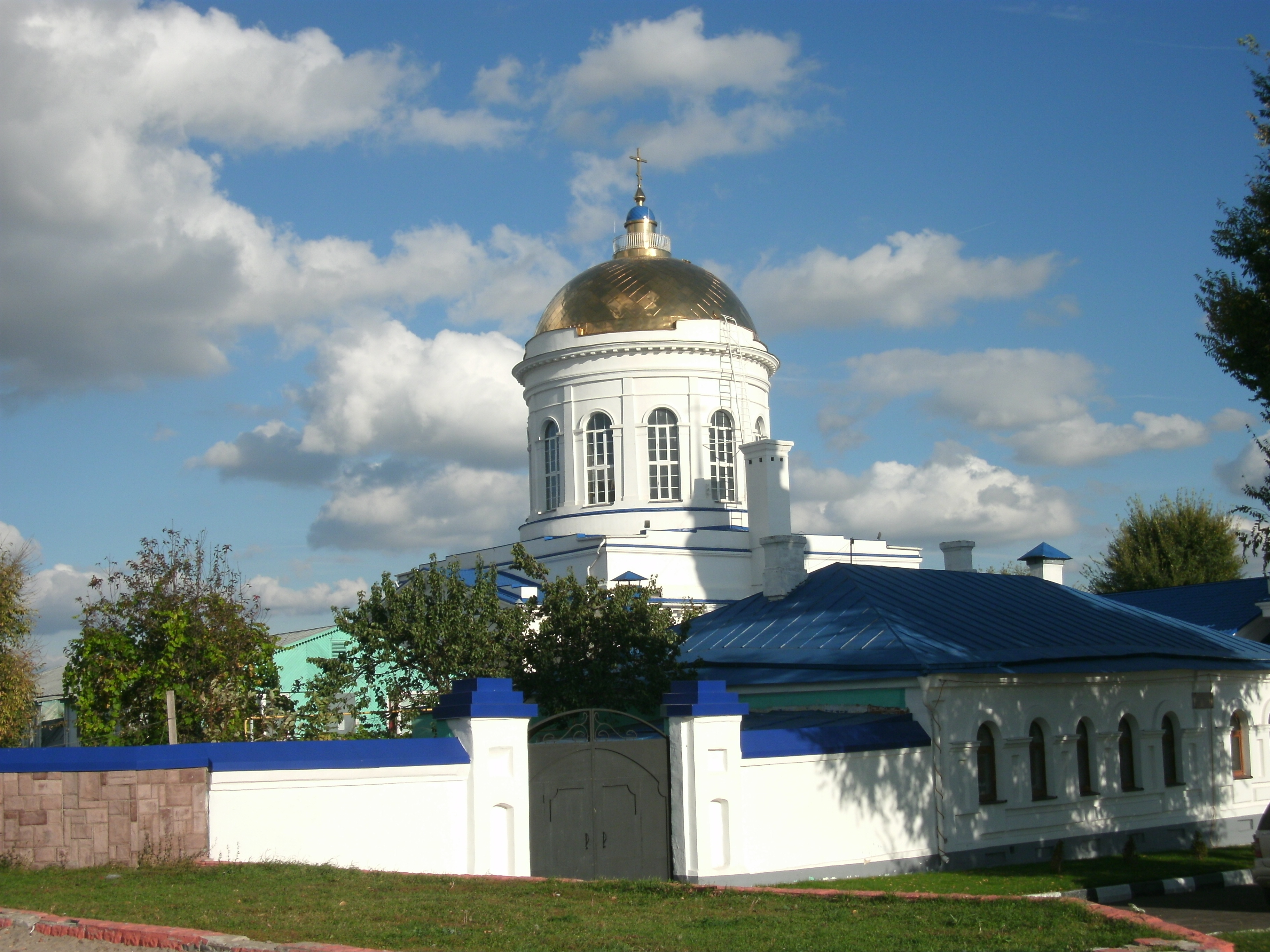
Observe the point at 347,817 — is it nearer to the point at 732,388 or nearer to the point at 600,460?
the point at 600,460

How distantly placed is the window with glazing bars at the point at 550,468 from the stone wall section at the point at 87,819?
81.5ft

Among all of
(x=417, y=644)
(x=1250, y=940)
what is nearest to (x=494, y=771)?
(x=1250, y=940)

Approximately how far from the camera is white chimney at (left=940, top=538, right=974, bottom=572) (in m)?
26.8

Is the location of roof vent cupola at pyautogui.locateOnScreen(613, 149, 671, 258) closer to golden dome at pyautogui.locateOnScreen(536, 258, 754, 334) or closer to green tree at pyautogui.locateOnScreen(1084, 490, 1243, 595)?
golden dome at pyautogui.locateOnScreen(536, 258, 754, 334)

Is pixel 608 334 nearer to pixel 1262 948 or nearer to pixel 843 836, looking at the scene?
pixel 843 836

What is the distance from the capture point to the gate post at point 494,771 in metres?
13.1

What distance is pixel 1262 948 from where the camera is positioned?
9.72 m

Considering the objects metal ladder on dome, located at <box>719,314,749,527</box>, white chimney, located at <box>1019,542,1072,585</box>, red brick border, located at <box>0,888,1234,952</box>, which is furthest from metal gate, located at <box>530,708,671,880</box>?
metal ladder on dome, located at <box>719,314,749,527</box>

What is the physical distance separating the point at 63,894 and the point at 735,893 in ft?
18.2

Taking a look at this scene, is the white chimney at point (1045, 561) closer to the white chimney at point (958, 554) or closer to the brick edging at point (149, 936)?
the white chimney at point (958, 554)

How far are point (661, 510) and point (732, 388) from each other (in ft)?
13.4

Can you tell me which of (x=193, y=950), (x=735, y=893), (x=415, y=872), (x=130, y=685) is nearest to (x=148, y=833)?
(x=415, y=872)

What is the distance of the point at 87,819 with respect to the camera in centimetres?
1155

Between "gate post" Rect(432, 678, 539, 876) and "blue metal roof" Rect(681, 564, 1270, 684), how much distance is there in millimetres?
6031
